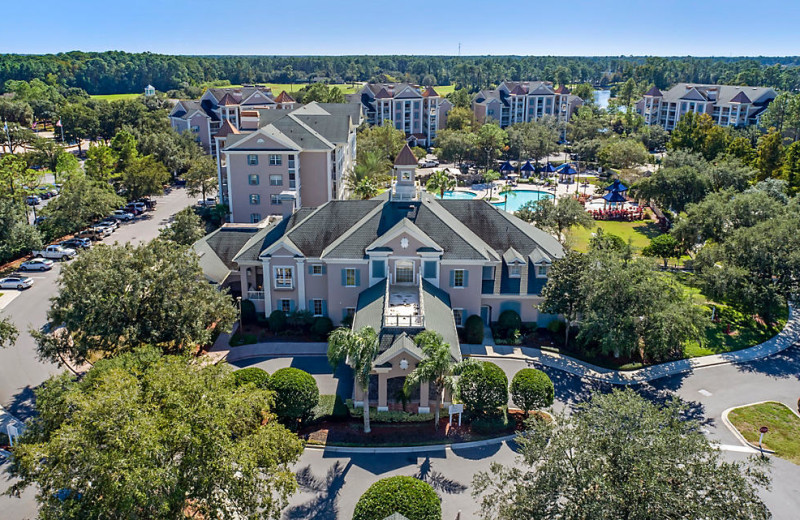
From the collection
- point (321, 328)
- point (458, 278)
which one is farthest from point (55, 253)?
point (458, 278)

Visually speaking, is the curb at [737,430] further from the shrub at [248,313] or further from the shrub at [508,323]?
the shrub at [248,313]

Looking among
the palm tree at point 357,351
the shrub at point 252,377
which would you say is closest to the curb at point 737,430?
the palm tree at point 357,351

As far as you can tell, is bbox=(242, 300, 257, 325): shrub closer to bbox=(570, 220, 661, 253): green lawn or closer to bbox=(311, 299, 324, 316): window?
bbox=(311, 299, 324, 316): window

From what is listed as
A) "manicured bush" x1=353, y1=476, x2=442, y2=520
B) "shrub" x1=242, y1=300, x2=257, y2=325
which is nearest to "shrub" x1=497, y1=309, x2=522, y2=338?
"shrub" x1=242, y1=300, x2=257, y2=325

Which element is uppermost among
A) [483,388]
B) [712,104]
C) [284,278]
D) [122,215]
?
[712,104]

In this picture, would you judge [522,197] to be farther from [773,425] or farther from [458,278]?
[773,425]

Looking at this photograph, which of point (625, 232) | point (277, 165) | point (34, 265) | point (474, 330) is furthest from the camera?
point (625, 232)

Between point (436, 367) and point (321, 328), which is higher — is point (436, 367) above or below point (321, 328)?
above
